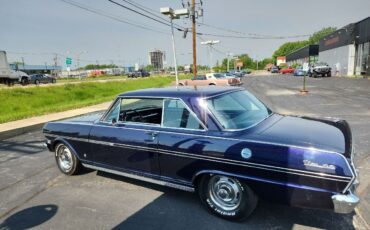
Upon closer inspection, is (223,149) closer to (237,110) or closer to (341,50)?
(237,110)

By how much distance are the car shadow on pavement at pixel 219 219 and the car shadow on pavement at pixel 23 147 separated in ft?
14.6

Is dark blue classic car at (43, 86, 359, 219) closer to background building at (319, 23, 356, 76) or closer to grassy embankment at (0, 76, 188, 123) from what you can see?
grassy embankment at (0, 76, 188, 123)

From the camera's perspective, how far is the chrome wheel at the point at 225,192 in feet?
10.7

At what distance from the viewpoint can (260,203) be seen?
12.3 feet

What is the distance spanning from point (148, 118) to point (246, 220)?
2.05 metres

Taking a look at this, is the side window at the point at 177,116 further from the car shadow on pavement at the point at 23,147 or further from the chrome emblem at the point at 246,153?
the car shadow on pavement at the point at 23,147

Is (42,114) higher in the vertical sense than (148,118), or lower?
lower

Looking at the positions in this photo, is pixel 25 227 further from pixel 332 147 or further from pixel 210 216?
pixel 332 147

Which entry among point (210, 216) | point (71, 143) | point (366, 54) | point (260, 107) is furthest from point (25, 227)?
point (366, 54)

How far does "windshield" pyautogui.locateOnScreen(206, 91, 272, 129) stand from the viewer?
3484 millimetres

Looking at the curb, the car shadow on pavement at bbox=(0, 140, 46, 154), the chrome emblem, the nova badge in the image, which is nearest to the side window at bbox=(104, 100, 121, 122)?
the chrome emblem

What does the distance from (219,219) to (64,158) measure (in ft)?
10.3

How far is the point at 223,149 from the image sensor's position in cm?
321

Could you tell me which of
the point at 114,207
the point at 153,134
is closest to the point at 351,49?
the point at 153,134
